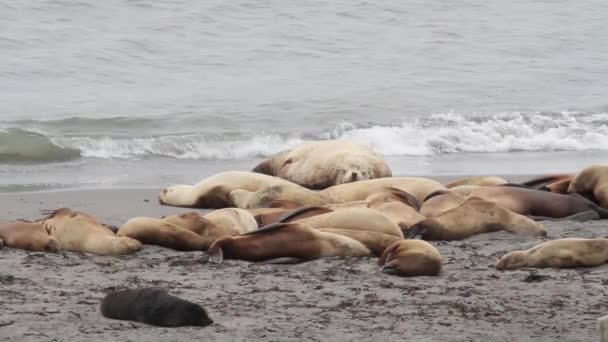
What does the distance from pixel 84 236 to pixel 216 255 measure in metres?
0.91

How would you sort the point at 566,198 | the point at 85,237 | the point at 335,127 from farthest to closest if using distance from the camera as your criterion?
the point at 335,127 < the point at 566,198 < the point at 85,237

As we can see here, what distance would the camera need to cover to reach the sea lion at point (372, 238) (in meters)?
6.53

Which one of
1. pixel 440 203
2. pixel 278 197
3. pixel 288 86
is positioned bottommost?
pixel 278 197

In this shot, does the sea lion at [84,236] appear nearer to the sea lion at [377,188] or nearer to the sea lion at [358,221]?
the sea lion at [358,221]

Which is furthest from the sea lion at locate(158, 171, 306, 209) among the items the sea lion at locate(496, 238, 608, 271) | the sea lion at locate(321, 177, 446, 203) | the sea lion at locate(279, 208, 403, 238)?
the sea lion at locate(496, 238, 608, 271)

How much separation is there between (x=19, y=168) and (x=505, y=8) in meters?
18.5

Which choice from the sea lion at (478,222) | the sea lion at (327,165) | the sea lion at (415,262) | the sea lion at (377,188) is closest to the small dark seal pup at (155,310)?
the sea lion at (415,262)

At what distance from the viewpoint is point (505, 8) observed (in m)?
27.8

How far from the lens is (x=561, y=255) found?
20.0ft

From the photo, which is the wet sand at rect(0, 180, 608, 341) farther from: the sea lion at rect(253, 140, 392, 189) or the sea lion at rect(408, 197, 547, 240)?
the sea lion at rect(253, 140, 392, 189)

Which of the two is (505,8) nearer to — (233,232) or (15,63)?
(15,63)

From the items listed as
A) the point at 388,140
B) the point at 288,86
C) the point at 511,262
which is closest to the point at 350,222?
the point at 511,262

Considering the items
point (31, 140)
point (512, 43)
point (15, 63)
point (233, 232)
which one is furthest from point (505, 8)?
point (233, 232)

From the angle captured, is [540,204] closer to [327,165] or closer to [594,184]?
[594,184]
